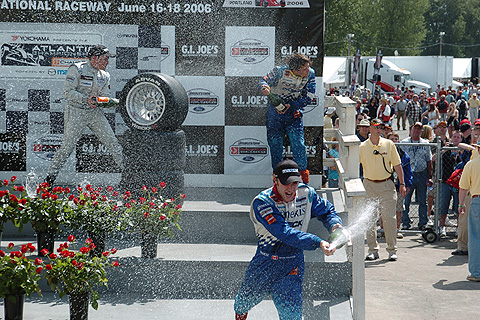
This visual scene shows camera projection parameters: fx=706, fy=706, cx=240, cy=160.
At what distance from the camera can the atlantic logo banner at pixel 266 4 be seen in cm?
929

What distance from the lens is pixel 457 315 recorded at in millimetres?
6988

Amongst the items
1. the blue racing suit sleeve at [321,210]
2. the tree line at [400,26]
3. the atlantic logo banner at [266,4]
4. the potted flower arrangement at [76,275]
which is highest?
the tree line at [400,26]

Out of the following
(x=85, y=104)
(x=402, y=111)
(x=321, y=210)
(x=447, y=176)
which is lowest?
(x=447, y=176)

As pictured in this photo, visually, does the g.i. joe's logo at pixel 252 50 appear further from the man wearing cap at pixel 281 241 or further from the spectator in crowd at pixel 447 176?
the man wearing cap at pixel 281 241

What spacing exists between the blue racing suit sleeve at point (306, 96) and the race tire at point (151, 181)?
1564 mm

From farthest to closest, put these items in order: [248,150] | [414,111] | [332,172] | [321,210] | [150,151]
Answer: [414,111], [332,172], [248,150], [150,151], [321,210]

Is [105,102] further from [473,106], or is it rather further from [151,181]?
[473,106]

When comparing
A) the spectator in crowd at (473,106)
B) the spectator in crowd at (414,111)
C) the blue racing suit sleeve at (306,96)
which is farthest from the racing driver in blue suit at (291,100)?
the spectator in crowd at (473,106)

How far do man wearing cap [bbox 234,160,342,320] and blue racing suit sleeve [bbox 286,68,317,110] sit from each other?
2934mm

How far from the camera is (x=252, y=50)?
9.45 meters

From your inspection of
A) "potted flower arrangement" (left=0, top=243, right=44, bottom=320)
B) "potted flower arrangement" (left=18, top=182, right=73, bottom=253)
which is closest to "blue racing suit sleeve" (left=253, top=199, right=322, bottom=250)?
"potted flower arrangement" (left=0, top=243, right=44, bottom=320)

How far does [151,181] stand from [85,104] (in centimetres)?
134

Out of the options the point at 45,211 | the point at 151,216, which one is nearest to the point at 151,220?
the point at 151,216

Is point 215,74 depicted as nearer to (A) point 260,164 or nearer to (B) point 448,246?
(A) point 260,164
